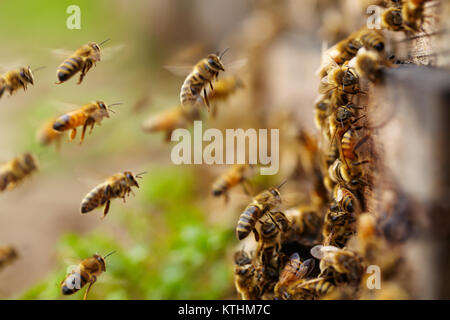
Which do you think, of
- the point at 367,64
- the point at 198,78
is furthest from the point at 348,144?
the point at 198,78

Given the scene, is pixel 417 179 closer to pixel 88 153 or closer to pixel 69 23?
pixel 69 23

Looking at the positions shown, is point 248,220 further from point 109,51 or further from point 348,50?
point 109,51

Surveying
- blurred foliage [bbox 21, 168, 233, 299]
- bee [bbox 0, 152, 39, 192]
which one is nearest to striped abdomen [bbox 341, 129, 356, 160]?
blurred foliage [bbox 21, 168, 233, 299]

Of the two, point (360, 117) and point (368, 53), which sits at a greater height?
point (368, 53)
